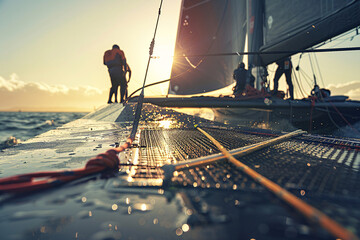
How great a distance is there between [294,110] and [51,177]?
230 inches

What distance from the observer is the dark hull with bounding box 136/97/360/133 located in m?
5.22

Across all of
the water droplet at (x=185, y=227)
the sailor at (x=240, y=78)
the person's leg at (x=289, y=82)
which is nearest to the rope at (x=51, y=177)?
the water droplet at (x=185, y=227)

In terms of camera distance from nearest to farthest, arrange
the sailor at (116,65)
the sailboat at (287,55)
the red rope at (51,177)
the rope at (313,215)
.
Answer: the rope at (313,215) → the red rope at (51,177) → the sailboat at (287,55) → the sailor at (116,65)

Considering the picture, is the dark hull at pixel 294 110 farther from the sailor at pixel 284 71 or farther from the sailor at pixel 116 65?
the sailor at pixel 284 71

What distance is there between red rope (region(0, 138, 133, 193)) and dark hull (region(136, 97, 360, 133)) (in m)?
4.86

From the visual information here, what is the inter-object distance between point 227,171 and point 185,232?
477 mm

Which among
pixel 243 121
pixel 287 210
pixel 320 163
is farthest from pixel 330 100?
pixel 287 210

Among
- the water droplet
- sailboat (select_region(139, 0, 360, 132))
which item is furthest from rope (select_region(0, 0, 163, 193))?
sailboat (select_region(139, 0, 360, 132))

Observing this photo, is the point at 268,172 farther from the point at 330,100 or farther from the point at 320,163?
the point at 330,100

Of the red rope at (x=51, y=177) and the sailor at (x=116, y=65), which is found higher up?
the sailor at (x=116, y=65)

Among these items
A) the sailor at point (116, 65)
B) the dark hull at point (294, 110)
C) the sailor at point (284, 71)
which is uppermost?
the sailor at point (284, 71)

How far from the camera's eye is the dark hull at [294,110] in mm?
5223

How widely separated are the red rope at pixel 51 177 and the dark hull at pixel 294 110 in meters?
4.86

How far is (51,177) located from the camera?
33.1 inches
